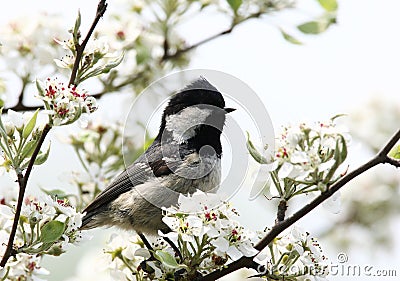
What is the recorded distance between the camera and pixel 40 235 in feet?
5.46

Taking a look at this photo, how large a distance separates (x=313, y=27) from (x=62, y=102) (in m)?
1.33

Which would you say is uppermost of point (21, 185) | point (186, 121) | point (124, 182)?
point (186, 121)

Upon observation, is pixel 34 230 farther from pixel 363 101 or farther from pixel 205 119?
pixel 363 101

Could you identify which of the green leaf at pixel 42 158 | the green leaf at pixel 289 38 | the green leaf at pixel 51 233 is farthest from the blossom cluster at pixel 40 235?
the green leaf at pixel 289 38

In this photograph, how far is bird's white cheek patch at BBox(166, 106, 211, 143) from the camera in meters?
3.03

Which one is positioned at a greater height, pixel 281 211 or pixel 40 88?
pixel 40 88

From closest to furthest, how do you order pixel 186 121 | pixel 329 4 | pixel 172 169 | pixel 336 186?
pixel 336 186, pixel 329 4, pixel 172 169, pixel 186 121

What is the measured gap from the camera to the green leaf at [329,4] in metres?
2.61

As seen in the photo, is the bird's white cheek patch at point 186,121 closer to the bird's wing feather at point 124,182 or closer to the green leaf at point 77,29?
the bird's wing feather at point 124,182

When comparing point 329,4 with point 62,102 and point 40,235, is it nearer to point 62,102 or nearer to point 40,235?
point 62,102

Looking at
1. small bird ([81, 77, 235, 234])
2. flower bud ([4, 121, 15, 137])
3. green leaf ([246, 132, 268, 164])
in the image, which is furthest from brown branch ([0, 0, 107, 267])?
small bird ([81, 77, 235, 234])

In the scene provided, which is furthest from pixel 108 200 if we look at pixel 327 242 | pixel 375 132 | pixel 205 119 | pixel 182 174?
pixel 375 132

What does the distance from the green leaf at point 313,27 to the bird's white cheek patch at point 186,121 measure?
0.62 m

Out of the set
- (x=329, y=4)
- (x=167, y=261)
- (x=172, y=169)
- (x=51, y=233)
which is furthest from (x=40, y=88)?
(x=329, y=4)
